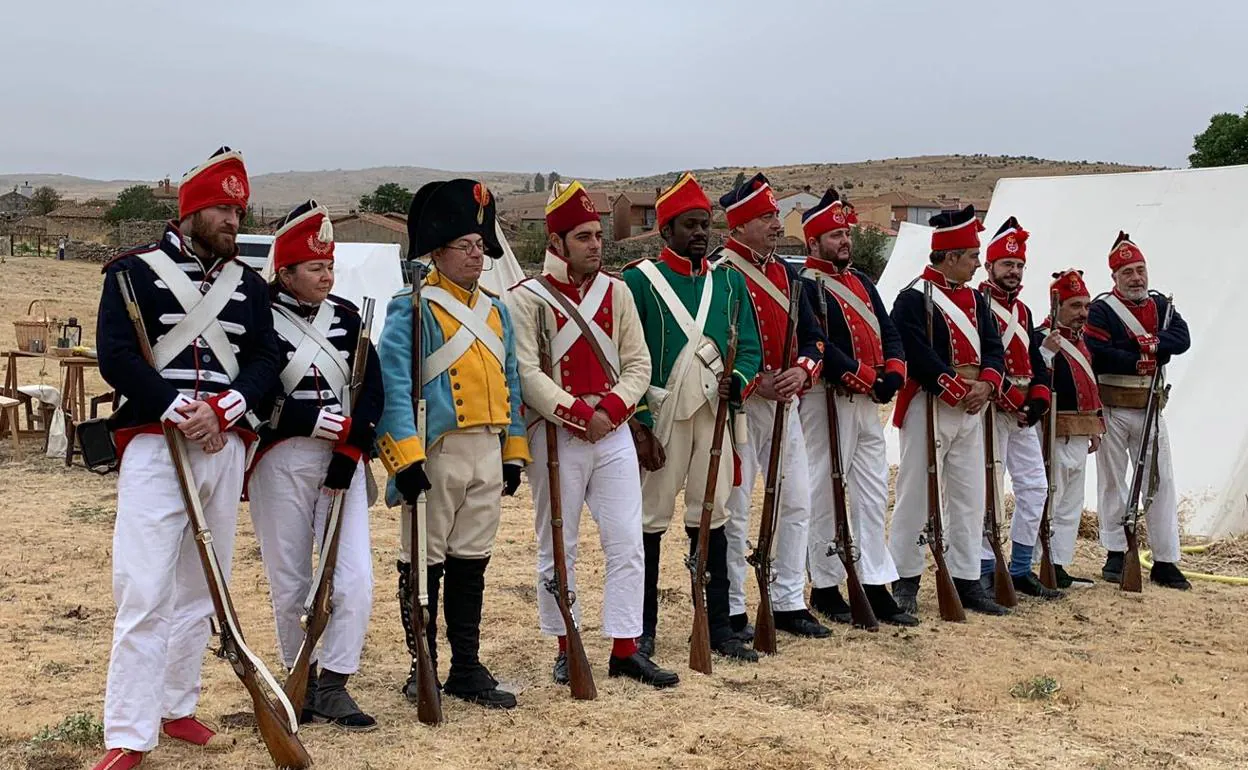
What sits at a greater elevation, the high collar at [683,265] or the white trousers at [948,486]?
the high collar at [683,265]

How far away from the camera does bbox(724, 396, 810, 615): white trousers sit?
19.1ft

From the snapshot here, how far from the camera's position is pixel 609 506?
5039 mm

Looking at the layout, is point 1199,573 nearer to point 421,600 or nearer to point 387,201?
point 421,600

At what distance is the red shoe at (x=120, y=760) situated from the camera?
150 inches

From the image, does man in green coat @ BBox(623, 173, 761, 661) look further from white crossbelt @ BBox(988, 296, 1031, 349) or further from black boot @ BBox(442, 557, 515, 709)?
white crossbelt @ BBox(988, 296, 1031, 349)

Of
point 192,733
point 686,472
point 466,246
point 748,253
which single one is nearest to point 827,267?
point 748,253

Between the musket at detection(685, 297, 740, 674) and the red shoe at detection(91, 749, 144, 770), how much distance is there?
7.38 feet

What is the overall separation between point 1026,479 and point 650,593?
272cm

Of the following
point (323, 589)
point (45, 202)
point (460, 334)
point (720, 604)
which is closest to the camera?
point (323, 589)

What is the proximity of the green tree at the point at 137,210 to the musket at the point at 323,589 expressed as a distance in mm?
38836

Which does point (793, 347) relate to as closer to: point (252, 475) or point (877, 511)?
point (877, 511)

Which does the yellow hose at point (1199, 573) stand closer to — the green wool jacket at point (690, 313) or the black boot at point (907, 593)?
the black boot at point (907, 593)

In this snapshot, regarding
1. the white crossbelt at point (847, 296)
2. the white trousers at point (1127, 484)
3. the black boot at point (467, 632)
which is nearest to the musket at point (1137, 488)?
the white trousers at point (1127, 484)

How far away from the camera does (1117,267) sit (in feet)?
24.7
